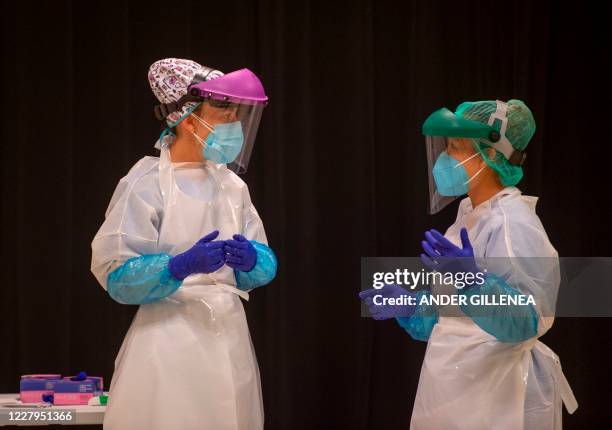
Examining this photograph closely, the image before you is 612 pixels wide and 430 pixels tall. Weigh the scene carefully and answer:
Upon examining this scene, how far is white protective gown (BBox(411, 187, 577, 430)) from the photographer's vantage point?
7.84ft

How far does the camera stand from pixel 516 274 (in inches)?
93.0

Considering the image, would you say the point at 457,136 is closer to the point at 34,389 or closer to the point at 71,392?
the point at 71,392

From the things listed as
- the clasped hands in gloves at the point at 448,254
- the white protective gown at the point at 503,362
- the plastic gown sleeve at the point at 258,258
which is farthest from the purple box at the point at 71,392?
the clasped hands in gloves at the point at 448,254

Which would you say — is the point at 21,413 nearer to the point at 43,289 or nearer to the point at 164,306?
the point at 164,306

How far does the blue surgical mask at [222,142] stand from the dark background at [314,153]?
128 centimetres

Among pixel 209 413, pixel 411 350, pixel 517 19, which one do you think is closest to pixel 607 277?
pixel 411 350

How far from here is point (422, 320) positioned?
8.91 feet

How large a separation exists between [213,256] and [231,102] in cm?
51

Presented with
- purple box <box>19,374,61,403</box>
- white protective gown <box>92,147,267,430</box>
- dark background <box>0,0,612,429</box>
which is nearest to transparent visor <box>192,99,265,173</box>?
white protective gown <box>92,147,267,430</box>

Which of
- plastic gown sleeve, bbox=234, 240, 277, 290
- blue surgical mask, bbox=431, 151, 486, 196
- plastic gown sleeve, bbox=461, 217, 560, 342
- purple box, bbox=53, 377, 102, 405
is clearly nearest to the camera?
plastic gown sleeve, bbox=461, 217, 560, 342

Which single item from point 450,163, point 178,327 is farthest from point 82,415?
point 450,163

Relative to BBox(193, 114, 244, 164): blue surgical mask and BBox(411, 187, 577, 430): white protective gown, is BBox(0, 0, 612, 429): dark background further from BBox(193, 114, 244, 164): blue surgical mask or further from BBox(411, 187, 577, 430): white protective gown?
BBox(411, 187, 577, 430): white protective gown

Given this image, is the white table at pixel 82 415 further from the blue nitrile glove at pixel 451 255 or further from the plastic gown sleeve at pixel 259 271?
the blue nitrile glove at pixel 451 255

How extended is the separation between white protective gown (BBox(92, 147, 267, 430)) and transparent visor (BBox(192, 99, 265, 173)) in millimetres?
102
